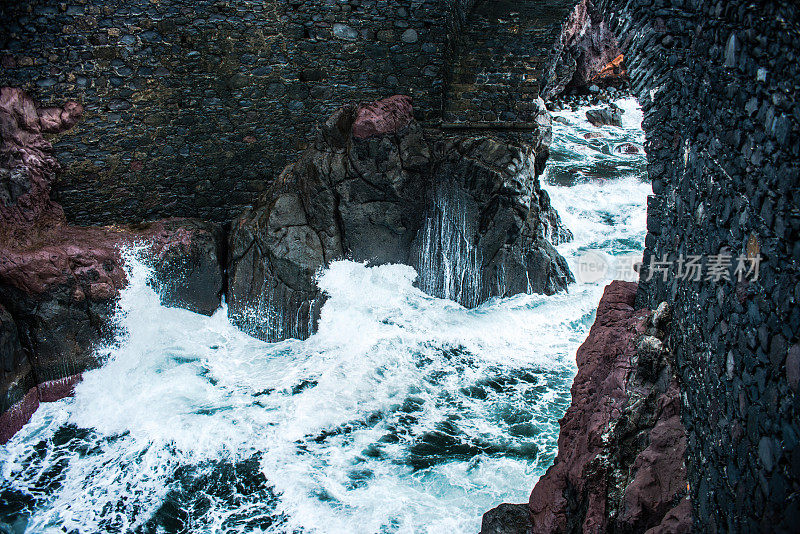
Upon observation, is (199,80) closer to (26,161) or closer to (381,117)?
(26,161)

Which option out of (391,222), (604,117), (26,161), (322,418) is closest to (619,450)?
(322,418)

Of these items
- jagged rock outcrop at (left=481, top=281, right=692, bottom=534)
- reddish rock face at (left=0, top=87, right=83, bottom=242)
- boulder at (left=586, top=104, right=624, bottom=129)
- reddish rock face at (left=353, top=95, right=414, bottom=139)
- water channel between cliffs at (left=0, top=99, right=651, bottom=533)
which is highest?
boulder at (left=586, top=104, right=624, bottom=129)

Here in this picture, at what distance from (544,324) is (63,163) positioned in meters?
6.76

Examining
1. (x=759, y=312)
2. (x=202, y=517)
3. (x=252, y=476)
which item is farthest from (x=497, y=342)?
(x=759, y=312)

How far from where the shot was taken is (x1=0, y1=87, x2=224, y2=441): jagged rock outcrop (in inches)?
274

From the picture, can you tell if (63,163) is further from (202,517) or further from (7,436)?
(202,517)

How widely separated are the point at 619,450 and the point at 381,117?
212 inches

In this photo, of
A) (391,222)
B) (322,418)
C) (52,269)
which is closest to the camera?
(322,418)

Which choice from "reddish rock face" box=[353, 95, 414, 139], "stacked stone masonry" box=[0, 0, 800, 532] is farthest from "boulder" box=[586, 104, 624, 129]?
"reddish rock face" box=[353, 95, 414, 139]

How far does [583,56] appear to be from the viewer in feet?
49.0

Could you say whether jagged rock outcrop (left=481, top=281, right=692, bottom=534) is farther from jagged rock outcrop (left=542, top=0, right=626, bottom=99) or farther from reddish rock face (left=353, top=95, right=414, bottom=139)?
jagged rock outcrop (left=542, top=0, right=626, bottom=99)

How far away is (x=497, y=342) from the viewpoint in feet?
24.7

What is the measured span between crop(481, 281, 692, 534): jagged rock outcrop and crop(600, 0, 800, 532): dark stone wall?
0.17 meters

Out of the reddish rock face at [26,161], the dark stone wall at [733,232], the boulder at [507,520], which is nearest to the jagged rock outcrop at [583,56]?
the reddish rock face at [26,161]
